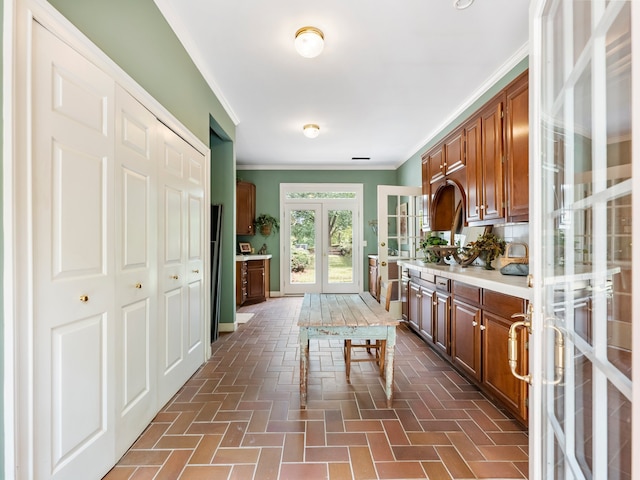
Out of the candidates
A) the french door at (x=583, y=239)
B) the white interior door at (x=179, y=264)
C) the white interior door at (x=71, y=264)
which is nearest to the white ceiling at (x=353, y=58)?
the white interior door at (x=179, y=264)

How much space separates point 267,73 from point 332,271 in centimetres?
448

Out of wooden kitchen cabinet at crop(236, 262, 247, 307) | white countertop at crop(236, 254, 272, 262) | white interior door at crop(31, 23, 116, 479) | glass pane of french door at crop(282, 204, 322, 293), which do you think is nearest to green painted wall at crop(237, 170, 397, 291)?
glass pane of french door at crop(282, 204, 322, 293)

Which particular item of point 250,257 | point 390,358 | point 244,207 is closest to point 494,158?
point 390,358

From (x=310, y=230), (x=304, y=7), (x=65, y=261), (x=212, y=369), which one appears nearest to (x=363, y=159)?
(x=310, y=230)

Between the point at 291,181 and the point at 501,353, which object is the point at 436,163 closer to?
the point at 501,353

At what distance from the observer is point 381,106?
3686mm

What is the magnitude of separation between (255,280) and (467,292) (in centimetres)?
416

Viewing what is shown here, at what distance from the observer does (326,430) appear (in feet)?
6.50

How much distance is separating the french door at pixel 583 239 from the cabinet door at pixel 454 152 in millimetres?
2272

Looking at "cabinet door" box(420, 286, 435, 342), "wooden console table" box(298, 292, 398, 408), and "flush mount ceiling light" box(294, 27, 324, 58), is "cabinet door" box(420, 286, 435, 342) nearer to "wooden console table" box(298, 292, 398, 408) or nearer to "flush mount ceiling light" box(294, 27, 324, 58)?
"wooden console table" box(298, 292, 398, 408)

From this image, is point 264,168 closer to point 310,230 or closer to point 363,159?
point 310,230

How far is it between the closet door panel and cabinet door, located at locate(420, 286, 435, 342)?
2.58 meters

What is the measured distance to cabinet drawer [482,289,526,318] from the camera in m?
1.97

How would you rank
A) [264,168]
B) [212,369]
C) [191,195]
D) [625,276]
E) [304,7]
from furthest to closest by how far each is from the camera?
[264,168]
[212,369]
[191,195]
[304,7]
[625,276]
